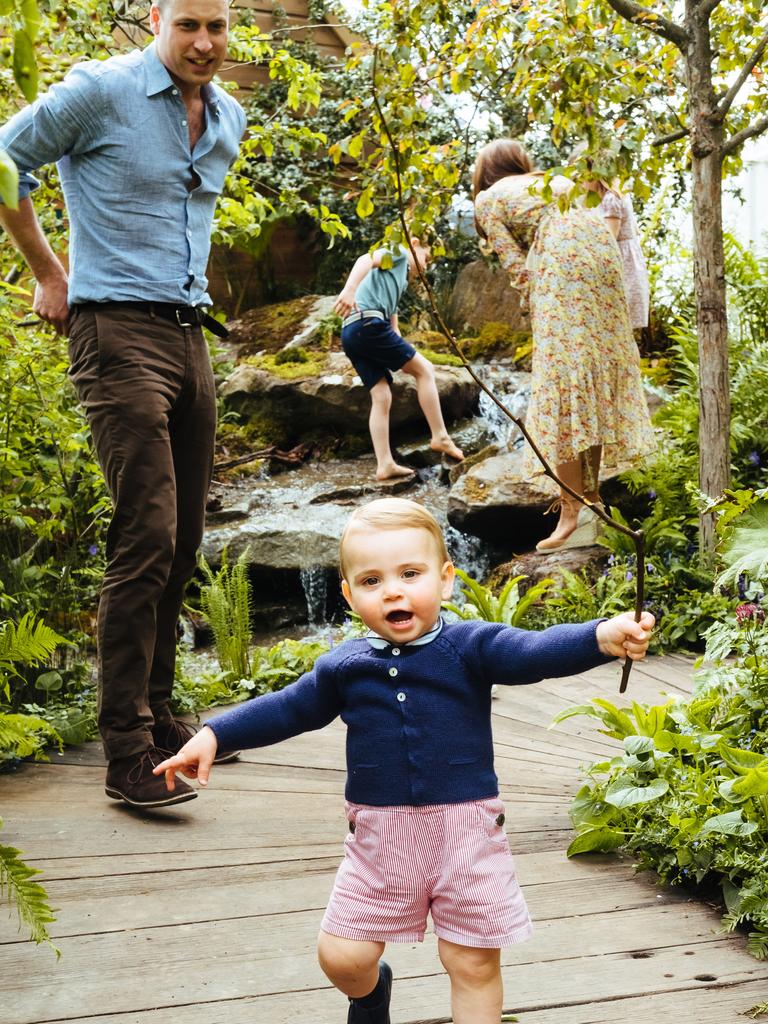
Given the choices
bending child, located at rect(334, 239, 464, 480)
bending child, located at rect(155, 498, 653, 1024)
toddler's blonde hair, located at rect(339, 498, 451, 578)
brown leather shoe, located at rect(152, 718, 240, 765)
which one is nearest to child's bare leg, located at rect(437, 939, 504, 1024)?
bending child, located at rect(155, 498, 653, 1024)

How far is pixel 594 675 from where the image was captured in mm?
4656

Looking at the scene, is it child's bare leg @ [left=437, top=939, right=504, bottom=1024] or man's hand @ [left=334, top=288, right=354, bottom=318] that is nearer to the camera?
child's bare leg @ [left=437, top=939, right=504, bottom=1024]

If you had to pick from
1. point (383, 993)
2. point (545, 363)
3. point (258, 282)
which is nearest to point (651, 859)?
point (383, 993)

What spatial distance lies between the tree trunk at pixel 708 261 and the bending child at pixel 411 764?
11.3ft

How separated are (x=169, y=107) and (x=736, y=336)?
15.7 ft

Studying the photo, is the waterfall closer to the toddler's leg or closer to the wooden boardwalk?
the wooden boardwalk

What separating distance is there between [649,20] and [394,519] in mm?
3769

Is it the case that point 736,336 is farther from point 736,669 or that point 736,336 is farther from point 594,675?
point 736,669

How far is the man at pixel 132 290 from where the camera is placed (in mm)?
3076

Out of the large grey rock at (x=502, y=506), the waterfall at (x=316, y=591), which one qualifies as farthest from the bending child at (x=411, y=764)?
the waterfall at (x=316, y=591)

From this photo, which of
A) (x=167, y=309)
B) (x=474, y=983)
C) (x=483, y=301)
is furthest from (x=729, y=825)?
(x=483, y=301)

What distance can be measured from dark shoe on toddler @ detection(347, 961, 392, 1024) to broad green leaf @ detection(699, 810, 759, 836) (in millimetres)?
917

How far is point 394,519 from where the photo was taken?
1.87 m

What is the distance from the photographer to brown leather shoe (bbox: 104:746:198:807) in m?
3.07
